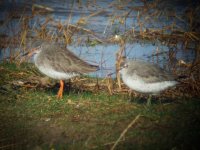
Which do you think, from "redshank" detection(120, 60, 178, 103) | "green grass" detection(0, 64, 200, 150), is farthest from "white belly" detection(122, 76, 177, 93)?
"green grass" detection(0, 64, 200, 150)

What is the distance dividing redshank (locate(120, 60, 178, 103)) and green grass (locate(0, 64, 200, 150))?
328mm

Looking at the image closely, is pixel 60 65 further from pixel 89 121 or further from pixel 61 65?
pixel 89 121

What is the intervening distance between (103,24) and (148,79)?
24.1ft

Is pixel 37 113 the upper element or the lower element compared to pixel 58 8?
lower

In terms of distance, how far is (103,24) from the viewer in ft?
50.9

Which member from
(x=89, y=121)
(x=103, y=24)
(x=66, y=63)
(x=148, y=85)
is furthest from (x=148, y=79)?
(x=103, y=24)

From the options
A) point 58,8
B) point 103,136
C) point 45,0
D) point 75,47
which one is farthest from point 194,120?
point 45,0

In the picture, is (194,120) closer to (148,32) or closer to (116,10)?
(148,32)

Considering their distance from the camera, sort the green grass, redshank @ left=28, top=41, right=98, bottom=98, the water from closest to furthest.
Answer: the green grass, redshank @ left=28, top=41, right=98, bottom=98, the water

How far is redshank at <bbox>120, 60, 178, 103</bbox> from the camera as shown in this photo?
27.6ft

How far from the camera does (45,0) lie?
1820 cm

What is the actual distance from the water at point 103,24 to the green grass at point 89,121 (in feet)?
7.37

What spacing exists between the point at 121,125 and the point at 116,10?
29.7ft

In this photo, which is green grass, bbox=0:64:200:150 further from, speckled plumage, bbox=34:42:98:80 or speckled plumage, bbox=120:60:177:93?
speckled plumage, bbox=34:42:98:80
